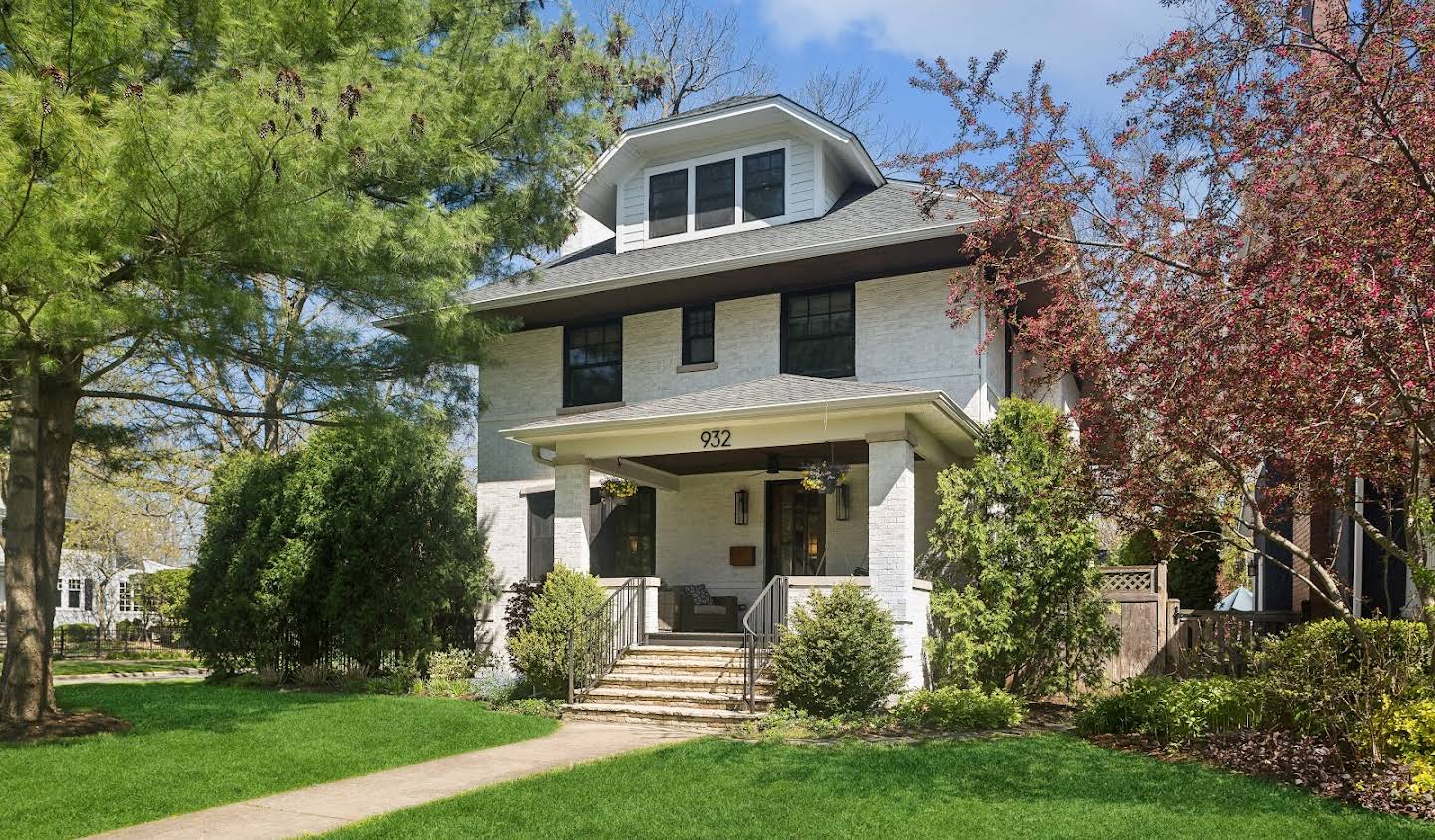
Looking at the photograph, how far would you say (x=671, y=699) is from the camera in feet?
39.0

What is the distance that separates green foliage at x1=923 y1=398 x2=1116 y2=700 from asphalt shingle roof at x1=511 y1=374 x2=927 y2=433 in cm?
152

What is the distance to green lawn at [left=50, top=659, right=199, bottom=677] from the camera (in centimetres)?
1823

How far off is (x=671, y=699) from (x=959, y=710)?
3151 mm

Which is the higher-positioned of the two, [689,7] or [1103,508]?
[689,7]

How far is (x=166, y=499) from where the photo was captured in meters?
30.6

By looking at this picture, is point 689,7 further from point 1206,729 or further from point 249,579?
point 1206,729

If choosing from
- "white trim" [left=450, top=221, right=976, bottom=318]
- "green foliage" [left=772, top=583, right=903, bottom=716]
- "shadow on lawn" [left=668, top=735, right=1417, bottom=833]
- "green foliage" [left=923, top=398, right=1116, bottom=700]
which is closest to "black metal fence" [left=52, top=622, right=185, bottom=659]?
"white trim" [left=450, top=221, right=976, bottom=318]

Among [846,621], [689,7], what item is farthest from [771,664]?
[689,7]

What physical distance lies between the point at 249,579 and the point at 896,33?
46.4 feet

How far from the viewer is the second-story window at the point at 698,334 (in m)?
16.0

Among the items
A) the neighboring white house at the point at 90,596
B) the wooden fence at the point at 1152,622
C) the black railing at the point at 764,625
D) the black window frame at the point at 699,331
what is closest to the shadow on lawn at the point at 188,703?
the black railing at the point at 764,625

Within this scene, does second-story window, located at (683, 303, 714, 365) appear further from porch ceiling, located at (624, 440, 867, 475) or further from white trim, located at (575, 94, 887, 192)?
white trim, located at (575, 94, 887, 192)

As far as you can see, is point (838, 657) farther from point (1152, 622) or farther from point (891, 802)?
point (1152, 622)

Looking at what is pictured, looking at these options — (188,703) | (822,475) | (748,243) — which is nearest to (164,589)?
(188,703)
